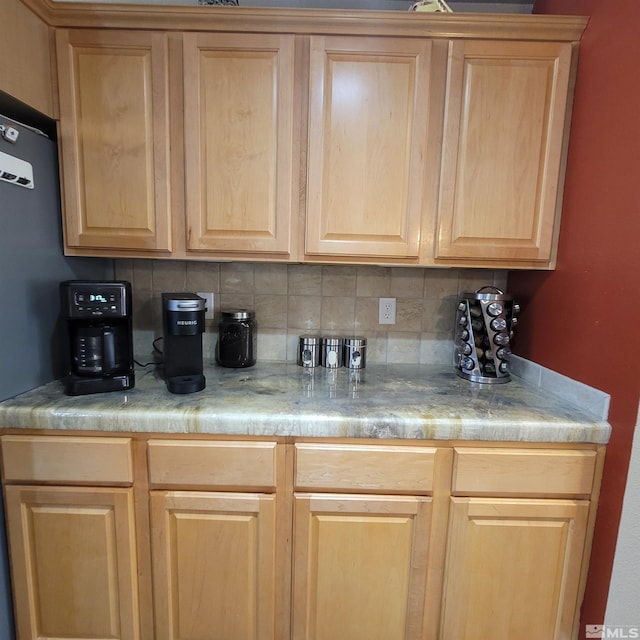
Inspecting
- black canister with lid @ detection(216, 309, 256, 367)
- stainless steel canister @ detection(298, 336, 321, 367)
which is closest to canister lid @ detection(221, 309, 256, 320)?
black canister with lid @ detection(216, 309, 256, 367)

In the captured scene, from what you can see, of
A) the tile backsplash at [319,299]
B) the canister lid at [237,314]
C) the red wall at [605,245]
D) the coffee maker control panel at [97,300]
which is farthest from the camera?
the tile backsplash at [319,299]

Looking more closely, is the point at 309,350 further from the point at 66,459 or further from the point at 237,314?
the point at 66,459

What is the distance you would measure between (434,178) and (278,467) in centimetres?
109

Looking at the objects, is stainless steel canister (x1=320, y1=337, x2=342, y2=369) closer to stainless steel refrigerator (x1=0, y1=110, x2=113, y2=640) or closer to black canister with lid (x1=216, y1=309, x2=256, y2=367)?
black canister with lid (x1=216, y1=309, x2=256, y2=367)

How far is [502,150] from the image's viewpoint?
1.21 m

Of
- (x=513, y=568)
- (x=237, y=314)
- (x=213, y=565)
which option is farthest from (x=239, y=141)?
(x=513, y=568)

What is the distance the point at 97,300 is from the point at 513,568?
1.52 m

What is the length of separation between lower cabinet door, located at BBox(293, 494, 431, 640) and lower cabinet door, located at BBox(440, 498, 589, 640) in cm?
11

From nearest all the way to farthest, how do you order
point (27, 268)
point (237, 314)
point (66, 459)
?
1. point (66, 459)
2. point (27, 268)
3. point (237, 314)

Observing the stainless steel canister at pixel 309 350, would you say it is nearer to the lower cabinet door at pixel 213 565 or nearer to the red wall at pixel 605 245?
the lower cabinet door at pixel 213 565

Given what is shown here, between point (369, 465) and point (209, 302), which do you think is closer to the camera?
point (369, 465)

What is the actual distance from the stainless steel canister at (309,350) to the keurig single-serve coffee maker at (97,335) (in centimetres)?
65

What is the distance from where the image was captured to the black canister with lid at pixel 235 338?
4.77ft

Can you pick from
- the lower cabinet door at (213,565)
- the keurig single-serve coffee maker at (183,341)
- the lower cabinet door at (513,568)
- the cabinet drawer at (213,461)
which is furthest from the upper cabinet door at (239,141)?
the lower cabinet door at (513,568)
